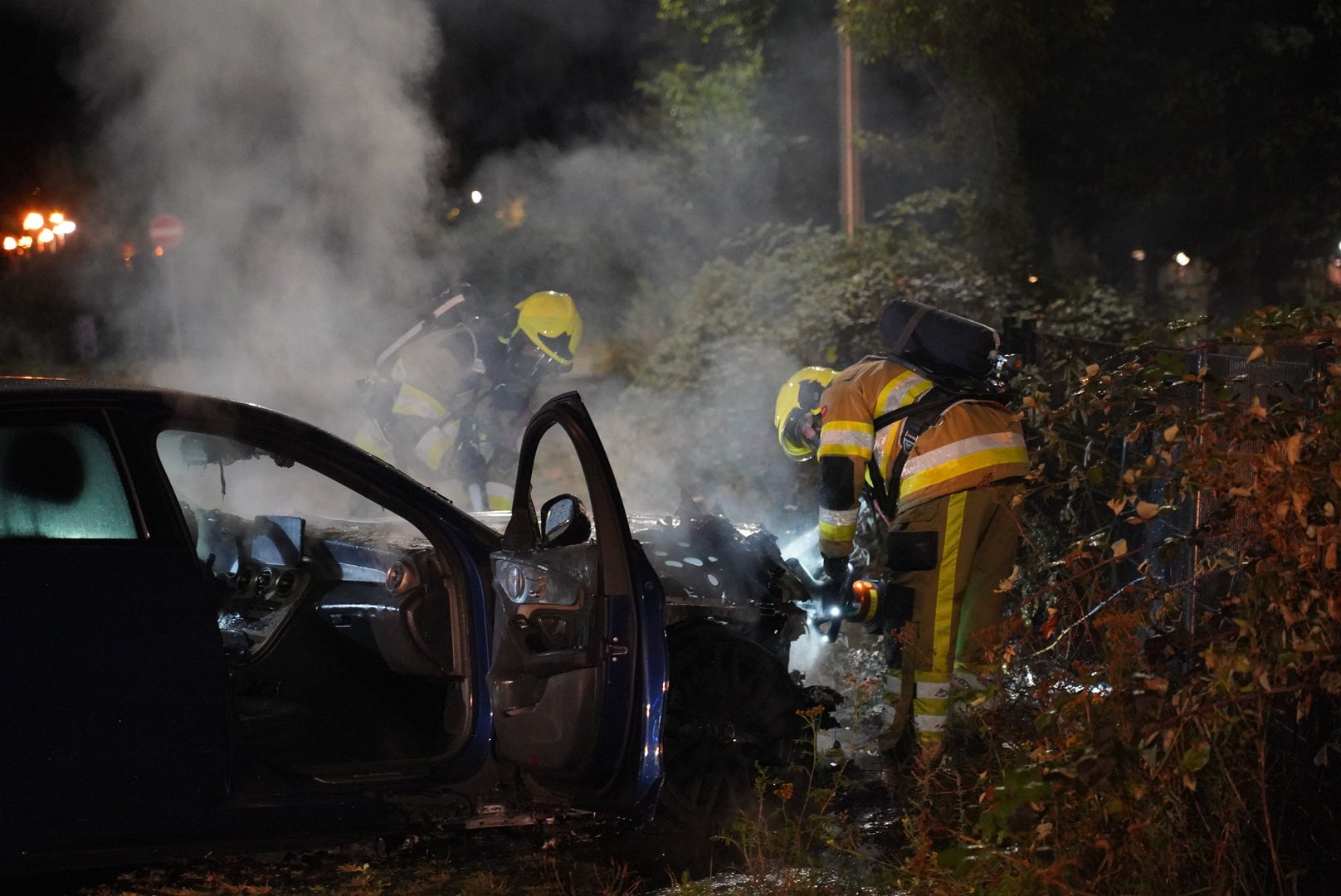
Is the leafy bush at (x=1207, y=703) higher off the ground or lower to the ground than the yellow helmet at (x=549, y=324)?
lower

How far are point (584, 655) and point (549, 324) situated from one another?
363 cm

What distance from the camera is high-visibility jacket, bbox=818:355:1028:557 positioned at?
4.91 m

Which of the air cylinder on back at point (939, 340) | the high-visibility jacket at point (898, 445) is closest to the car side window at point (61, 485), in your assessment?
the high-visibility jacket at point (898, 445)

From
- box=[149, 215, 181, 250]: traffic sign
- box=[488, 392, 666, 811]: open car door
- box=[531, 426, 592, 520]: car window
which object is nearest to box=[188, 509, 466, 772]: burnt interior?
box=[488, 392, 666, 811]: open car door

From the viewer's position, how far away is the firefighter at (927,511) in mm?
4910

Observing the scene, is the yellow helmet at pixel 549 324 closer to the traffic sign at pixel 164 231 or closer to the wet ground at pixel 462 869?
the wet ground at pixel 462 869

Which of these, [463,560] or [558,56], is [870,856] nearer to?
[463,560]

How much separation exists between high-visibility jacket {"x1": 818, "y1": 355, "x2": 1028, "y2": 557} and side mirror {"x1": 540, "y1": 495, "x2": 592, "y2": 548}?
1.41 meters

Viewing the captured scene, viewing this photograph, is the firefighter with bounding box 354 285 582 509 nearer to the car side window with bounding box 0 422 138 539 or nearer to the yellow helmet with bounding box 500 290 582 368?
the yellow helmet with bounding box 500 290 582 368

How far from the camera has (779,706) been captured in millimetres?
4512

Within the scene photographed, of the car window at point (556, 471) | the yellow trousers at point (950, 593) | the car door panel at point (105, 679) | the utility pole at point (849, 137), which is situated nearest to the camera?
the car door panel at point (105, 679)

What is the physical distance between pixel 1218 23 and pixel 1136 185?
6.56 feet

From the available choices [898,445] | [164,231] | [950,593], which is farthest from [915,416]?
[164,231]

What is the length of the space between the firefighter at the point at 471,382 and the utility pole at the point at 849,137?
568 cm
